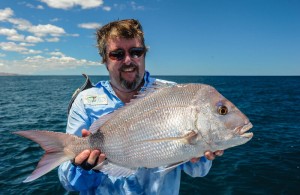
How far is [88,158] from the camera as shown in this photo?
11.0 feet

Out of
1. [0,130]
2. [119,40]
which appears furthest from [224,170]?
[0,130]

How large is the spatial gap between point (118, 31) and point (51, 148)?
187 cm

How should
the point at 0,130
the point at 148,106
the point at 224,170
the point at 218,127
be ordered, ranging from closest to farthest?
the point at 218,127
the point at 148,106
the point at 224,170
the point at 0,130

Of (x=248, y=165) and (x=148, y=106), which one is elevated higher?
(x=148, y=106)

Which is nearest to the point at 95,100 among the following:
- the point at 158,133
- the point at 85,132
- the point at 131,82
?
the point at 131,82

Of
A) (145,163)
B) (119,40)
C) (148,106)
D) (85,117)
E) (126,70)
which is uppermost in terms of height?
(119,40)

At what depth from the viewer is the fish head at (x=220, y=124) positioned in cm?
305

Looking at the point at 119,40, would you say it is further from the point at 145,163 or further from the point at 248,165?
the point at 248,165

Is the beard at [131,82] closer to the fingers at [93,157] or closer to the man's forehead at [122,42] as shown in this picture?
the man's forehead at [122,42]

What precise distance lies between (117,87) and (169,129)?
4.44 ft

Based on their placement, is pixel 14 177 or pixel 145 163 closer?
pixel 145 163

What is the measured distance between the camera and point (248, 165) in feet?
38.0

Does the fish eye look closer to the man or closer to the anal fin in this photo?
the man

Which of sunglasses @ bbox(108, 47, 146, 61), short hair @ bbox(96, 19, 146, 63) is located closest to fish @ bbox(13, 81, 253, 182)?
sunglasses @ bbox(108, 47, 146, 61)
